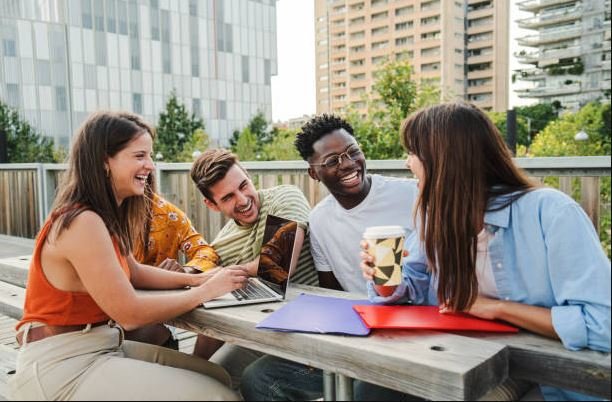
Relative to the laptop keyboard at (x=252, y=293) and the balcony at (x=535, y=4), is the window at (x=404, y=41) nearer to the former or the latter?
the balcony at (x=535, y=4)

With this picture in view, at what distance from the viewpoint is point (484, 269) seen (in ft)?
5.72

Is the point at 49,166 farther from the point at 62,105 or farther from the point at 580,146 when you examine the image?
the point at 62,105

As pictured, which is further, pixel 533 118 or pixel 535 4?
pixel 535 4

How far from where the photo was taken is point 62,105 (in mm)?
48219

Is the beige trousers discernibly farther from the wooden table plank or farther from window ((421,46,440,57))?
window ((421,46,440,57))

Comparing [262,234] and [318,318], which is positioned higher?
[262,234]

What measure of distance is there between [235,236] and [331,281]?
49 centimetres

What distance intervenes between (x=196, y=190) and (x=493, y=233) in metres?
3.79

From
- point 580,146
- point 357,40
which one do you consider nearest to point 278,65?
point 580,146

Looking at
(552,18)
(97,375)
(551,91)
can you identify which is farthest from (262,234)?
(552,18)

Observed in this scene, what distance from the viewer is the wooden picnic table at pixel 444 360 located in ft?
4.37

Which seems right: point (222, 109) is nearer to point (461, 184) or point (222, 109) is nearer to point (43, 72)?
point (43, 72)

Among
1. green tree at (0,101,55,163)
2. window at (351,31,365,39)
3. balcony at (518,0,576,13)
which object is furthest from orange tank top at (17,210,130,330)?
window at (351,31,365,39)

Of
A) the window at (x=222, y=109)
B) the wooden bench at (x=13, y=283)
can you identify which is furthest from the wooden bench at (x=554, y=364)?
the window at (x=222, y=109)
